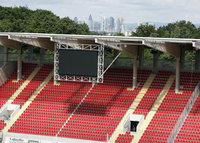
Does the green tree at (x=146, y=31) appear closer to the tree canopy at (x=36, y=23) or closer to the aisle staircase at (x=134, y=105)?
the tree canopy at (x=36, y=23)

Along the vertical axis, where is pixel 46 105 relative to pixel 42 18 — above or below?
below

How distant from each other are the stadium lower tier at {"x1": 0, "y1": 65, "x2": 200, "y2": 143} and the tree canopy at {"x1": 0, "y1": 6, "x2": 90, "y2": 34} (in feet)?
132

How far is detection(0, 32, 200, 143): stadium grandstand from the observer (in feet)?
123

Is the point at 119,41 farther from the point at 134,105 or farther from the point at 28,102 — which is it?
the point at 28,102

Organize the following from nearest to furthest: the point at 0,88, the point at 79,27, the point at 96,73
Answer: the point at 96,73
the point at 0,88
the point at 79,27

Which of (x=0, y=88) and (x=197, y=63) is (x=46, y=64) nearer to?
(x=0, y=88)

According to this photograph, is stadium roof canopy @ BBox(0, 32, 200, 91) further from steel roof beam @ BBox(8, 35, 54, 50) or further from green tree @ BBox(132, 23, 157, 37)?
green tree @ BBox(132, 23, 157, 37)

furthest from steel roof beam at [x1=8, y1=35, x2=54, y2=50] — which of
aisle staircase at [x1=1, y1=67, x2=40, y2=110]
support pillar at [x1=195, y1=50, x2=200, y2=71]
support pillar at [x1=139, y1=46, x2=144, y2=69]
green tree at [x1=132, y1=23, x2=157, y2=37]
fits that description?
green tree at [x1=132, y1=23, x2=157, y2=37]

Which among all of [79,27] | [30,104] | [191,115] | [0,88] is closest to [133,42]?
[191,115]

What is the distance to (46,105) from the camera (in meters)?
42.5

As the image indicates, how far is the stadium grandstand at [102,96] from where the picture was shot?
123ft

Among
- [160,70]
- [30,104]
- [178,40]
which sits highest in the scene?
[178,40]

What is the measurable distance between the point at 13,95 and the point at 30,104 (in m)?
2.57

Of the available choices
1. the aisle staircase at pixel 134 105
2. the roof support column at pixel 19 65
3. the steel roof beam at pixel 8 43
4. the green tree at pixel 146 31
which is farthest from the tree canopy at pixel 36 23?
the aisle staircase at pixel 134 105
